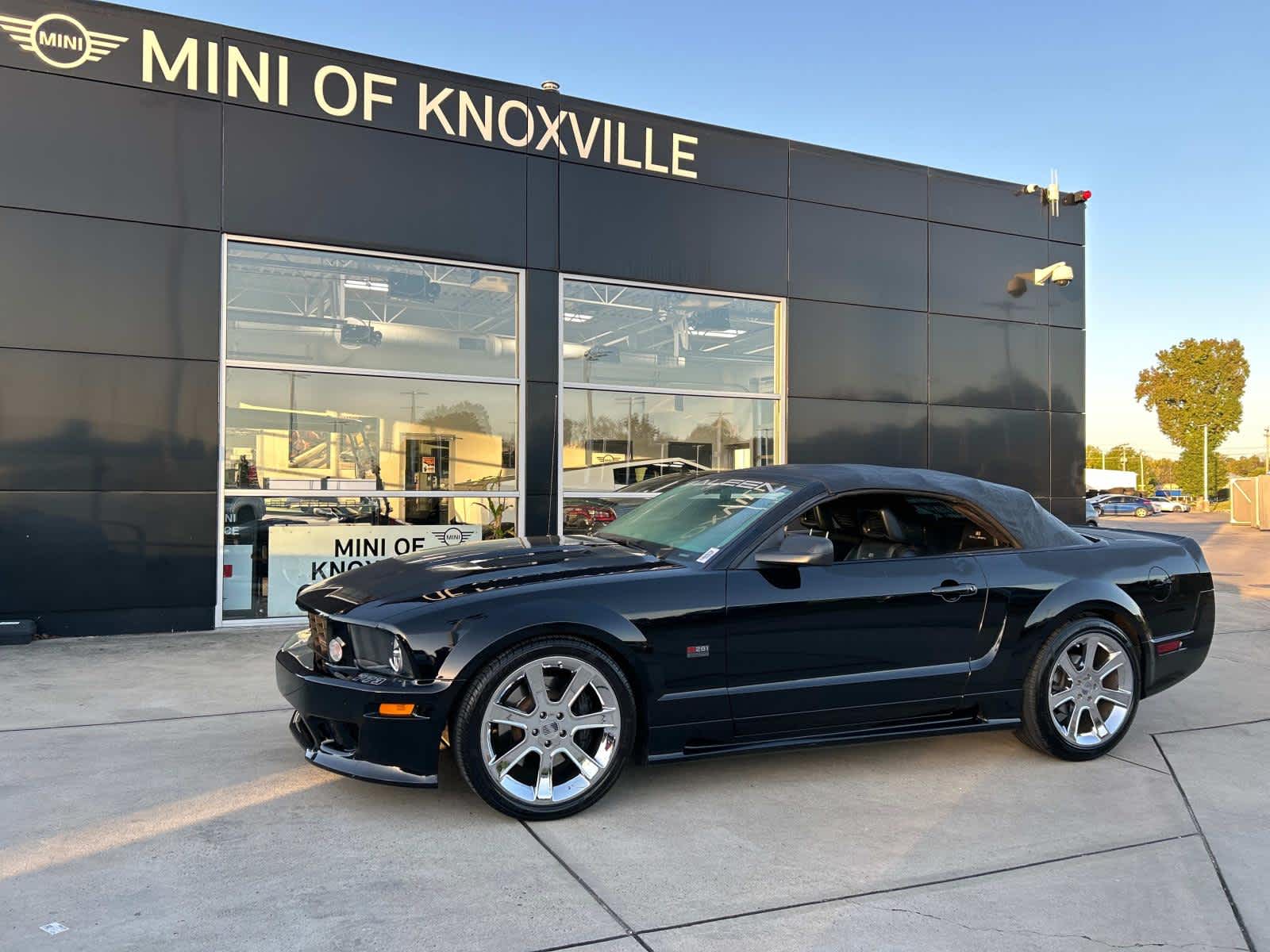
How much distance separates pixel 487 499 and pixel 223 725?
466 cm

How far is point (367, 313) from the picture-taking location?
933 centimetres

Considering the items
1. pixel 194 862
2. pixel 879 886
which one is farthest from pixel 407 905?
pixel 879 886

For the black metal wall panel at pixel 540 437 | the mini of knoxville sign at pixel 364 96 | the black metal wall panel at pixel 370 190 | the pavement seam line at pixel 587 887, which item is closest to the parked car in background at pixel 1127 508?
the mini of knoxville sign at pixel 364 96

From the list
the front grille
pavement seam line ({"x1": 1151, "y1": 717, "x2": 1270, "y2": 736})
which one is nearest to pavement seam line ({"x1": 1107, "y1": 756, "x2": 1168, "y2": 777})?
pavement seam line ({"x1": 1151, "y1": 717, "x2": 1270, "y2": 736})

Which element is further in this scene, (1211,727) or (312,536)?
(312,536)

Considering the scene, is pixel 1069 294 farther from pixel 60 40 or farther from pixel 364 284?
pixel 60 40

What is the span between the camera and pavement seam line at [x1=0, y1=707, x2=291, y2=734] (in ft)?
16.9

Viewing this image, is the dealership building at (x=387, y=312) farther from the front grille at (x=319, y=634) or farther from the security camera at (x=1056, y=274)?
the front grille at (x=319, y=634)

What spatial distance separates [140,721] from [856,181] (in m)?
9.61

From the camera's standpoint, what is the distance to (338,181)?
9055mm

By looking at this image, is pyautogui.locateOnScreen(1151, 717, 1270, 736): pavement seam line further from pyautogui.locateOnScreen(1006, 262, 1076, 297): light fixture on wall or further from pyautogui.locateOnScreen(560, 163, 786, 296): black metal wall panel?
pyautogui.locateOnScreen(1006, 262, 1076, 297): light fixture on wall

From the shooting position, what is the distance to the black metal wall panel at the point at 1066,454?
42.5 feet

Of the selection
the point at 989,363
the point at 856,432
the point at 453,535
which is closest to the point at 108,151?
the point at 453,535

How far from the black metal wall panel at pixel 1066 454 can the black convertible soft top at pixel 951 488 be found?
8277 mm
